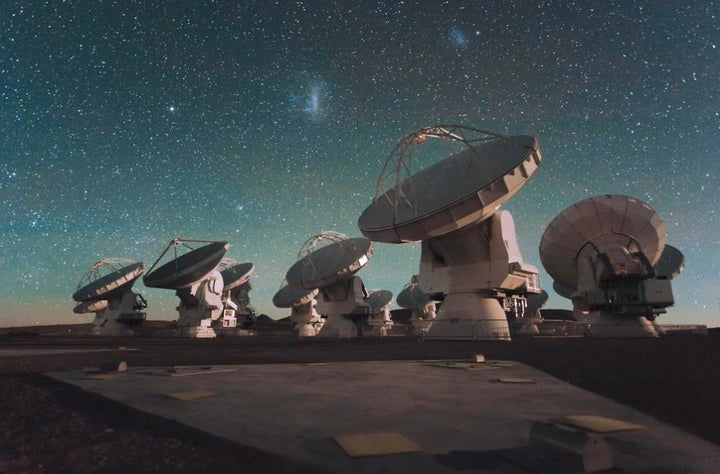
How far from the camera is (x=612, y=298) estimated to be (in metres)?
36.5

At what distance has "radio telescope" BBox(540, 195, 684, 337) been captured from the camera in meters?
35.4

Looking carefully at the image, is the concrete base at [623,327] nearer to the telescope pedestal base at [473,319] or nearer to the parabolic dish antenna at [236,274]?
the telescope pedestal base at [473,319]

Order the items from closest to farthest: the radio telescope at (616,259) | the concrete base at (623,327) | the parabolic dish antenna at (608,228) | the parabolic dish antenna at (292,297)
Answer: the radio telescope at (616,259)
the concrete base at (623,327)
the parabolic dish antenna at (608,228)
the parabolic dish antenna at (292,297)

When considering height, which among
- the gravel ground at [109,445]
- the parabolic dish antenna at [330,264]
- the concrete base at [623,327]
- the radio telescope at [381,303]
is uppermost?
the parabolic dish antenna at [330,264]

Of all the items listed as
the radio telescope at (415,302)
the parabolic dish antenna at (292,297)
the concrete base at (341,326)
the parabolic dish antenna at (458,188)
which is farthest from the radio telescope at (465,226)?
the radio telescope at (415,302)

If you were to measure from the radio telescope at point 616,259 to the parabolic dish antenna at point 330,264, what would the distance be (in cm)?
1858

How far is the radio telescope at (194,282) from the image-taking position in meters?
44.4

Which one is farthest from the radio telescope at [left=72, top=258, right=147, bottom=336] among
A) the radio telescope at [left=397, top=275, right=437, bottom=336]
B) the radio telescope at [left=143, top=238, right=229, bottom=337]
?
the radio telescope at [left=397, top=275, right=437, bottom=336]

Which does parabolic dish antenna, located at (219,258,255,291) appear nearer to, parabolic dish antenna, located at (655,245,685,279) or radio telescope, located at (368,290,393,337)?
radio telescope, located at (368,290,393,337)

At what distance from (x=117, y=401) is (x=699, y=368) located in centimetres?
1346

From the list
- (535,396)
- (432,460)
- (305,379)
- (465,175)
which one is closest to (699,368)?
(535,396)

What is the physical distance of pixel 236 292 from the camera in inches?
3095

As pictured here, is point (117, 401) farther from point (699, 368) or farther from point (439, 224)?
point (439, 224)

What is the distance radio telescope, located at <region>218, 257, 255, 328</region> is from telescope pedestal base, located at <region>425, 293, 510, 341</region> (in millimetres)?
36729
